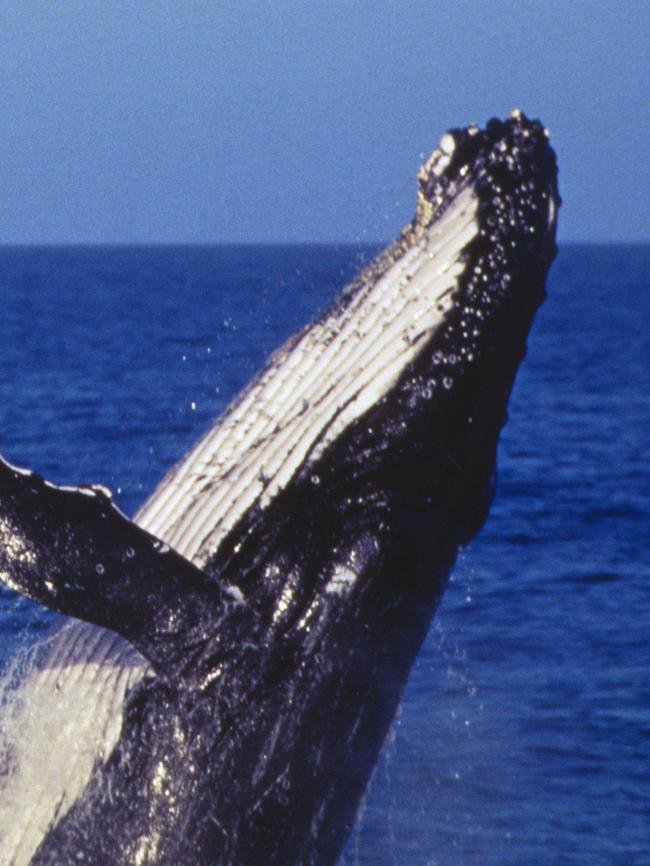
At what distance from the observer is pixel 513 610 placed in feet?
62.7

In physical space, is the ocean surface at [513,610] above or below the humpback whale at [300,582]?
below

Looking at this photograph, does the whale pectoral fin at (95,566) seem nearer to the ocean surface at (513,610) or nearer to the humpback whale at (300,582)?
the humpback whale at (300,582)

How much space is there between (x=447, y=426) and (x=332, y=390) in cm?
44

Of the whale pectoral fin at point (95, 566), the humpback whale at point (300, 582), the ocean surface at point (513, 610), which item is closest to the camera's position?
the whale pectoral fin at point (95, 566)

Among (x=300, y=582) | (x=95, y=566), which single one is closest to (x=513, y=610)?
(x=300, y=582)

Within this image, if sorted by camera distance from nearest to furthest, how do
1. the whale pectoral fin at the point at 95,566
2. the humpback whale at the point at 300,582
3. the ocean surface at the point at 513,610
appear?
the whale pectoral fin at the point at 95,566 < the humpback whale at the point at 300,582 < the ocean surface at the point at 513,610

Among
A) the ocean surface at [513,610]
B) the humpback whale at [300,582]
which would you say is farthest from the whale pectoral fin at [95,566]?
the ocean surface at [513,610]

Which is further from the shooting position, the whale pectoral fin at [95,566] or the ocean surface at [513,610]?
the ocean surface at [513,610]

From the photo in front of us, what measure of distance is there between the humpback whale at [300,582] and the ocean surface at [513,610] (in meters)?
1.11

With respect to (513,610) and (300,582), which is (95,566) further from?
(513,610)

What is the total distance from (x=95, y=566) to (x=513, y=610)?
1439cm

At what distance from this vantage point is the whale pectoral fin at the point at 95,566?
16.7ft

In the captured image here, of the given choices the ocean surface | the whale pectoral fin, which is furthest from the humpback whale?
the ocean surface

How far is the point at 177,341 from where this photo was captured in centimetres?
7162
